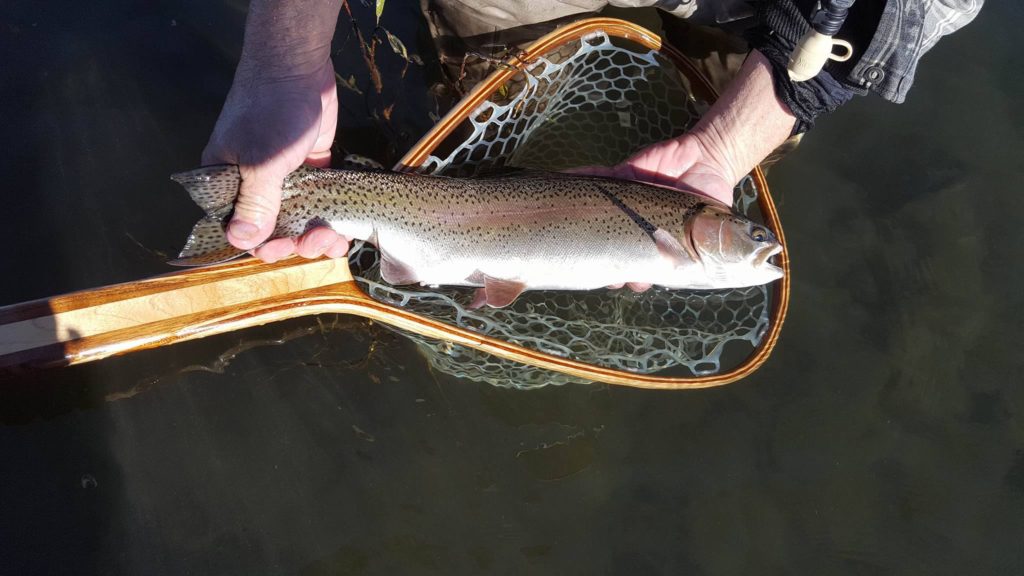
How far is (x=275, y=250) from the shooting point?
9.08ft

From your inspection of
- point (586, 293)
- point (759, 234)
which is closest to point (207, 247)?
point (586, 293)

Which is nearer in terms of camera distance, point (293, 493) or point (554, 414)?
point (293, 493)

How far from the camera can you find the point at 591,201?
3059 mm

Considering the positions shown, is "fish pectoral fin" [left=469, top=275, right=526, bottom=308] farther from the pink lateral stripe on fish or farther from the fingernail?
the fingernail

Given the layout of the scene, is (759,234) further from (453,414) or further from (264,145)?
(264,145)

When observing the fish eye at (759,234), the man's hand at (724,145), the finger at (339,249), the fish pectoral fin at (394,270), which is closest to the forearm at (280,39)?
the finger at (339,249)

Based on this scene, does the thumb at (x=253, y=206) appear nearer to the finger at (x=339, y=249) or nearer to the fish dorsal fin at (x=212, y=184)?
the fish dorsal fin at (x=212, y=184)

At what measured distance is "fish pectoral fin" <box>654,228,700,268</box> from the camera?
3.03 m

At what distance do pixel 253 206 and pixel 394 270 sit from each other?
675mm

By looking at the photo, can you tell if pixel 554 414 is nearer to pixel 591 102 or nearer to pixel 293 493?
pixel 293 493

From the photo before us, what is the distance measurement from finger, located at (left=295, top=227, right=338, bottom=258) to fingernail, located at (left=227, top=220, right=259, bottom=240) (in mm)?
243

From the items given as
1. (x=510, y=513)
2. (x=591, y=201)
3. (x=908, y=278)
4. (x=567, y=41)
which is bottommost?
(x=510, y=513)

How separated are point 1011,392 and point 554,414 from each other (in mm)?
2697

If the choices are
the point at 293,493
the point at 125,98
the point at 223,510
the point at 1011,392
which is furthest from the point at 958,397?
the point at 125,98
